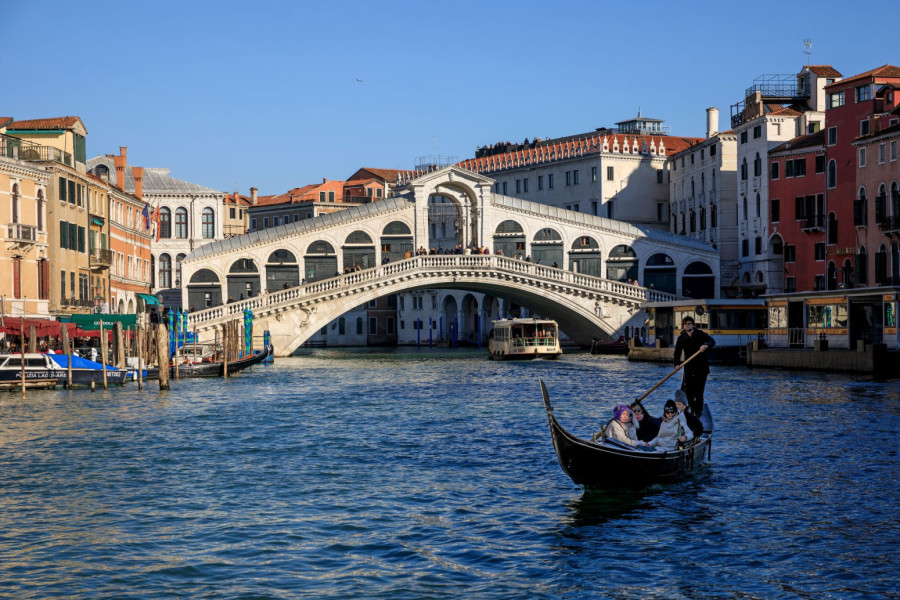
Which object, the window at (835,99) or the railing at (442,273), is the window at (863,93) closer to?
the window at (835,99)

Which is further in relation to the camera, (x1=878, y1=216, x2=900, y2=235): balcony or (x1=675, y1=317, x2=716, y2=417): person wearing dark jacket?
(x1=878, y1=216, x2=900, y2=235): balcony

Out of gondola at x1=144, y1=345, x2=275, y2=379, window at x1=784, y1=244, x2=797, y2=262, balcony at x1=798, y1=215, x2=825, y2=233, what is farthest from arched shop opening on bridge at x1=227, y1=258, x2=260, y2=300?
balcony at x1=798, y1=215, x2=825, y2=233

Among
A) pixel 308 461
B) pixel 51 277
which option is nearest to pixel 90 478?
pixel 308 461

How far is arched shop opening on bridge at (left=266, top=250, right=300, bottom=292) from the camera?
176 ft

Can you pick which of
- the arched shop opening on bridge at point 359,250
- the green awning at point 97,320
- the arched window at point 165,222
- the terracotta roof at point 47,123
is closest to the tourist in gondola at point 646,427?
the green awning at point 97,320

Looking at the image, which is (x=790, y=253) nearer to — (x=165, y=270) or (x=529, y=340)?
(x=529, y=340)

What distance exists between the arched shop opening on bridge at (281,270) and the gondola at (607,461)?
39.3 m

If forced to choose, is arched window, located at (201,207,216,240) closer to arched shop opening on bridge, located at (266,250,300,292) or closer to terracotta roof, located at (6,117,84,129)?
arched shop opening on bridge, located at (266,250,300,292)

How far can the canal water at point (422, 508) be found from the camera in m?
11.6

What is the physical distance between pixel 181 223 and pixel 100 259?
24220 mm

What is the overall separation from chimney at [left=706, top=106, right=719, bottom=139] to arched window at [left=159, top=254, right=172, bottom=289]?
2862 centimetres

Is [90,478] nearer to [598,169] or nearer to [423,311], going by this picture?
[598,169]

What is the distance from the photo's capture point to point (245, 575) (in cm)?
1176

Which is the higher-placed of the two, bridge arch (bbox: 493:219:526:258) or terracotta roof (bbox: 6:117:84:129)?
terracotta roof (bbox: 6:117:84:129)
